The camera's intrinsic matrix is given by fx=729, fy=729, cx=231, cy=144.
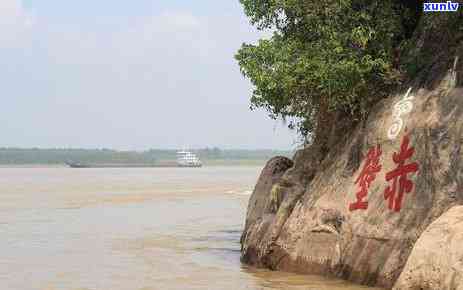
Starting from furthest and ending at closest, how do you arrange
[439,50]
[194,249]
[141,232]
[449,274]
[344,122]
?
[141,232], [194,249], [344,122], [439,50], [449,274]

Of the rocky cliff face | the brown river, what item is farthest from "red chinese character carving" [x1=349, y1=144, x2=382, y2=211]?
the brown river

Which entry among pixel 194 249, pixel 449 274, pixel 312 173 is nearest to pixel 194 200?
pixel 194 249

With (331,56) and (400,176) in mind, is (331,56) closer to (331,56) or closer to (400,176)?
(331,56)

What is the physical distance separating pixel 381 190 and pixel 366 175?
0.55 meters

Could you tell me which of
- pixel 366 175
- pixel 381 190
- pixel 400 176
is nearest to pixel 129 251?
pixel 366 175

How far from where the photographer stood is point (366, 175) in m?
12.1

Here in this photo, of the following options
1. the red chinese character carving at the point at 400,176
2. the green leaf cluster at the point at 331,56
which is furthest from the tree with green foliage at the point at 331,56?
the red chinese character carving at the point at 400,176

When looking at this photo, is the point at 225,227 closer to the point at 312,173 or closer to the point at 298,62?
the point at 312,173

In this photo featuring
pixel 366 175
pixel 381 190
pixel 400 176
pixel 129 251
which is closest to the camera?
pixel 400 176

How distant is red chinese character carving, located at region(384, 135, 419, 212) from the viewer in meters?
11.2

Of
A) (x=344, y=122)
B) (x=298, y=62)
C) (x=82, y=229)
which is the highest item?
(x=298, y=62)

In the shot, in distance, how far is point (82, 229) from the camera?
2269 centimetres

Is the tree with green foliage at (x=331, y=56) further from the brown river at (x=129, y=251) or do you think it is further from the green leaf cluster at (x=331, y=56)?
the brown river at (x=129, y=251)

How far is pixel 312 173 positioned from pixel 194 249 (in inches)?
174
